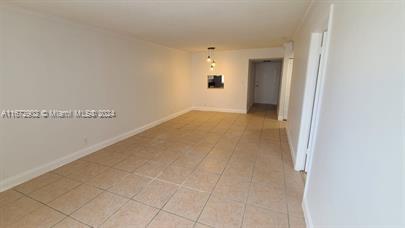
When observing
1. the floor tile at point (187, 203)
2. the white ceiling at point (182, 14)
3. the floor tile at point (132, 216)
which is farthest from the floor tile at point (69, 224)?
the white ceiling at point (182, 14)

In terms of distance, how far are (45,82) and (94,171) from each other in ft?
5.07

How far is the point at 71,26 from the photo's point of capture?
10.1 feet

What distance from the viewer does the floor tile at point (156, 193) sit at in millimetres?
2246

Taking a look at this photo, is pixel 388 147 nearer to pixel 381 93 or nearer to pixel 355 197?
pixel 381 93

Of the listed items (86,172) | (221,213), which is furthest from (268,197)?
(86,172)

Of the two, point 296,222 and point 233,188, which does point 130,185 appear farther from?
point 296,222

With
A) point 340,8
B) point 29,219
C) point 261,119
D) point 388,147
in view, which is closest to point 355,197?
point 388,147

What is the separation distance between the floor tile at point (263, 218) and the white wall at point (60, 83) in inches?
122

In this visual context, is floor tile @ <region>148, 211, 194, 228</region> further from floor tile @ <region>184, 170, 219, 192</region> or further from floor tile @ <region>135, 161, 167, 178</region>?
floor tile @ <region>135, 161, 167, 178</region>

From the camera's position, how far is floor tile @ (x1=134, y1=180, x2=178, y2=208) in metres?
2.25

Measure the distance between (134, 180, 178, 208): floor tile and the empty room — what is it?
0.02 metres

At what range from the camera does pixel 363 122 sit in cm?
103

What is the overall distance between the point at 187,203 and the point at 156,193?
1.50ft

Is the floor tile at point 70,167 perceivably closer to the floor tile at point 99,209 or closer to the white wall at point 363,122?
the floor tile at point 99,209
